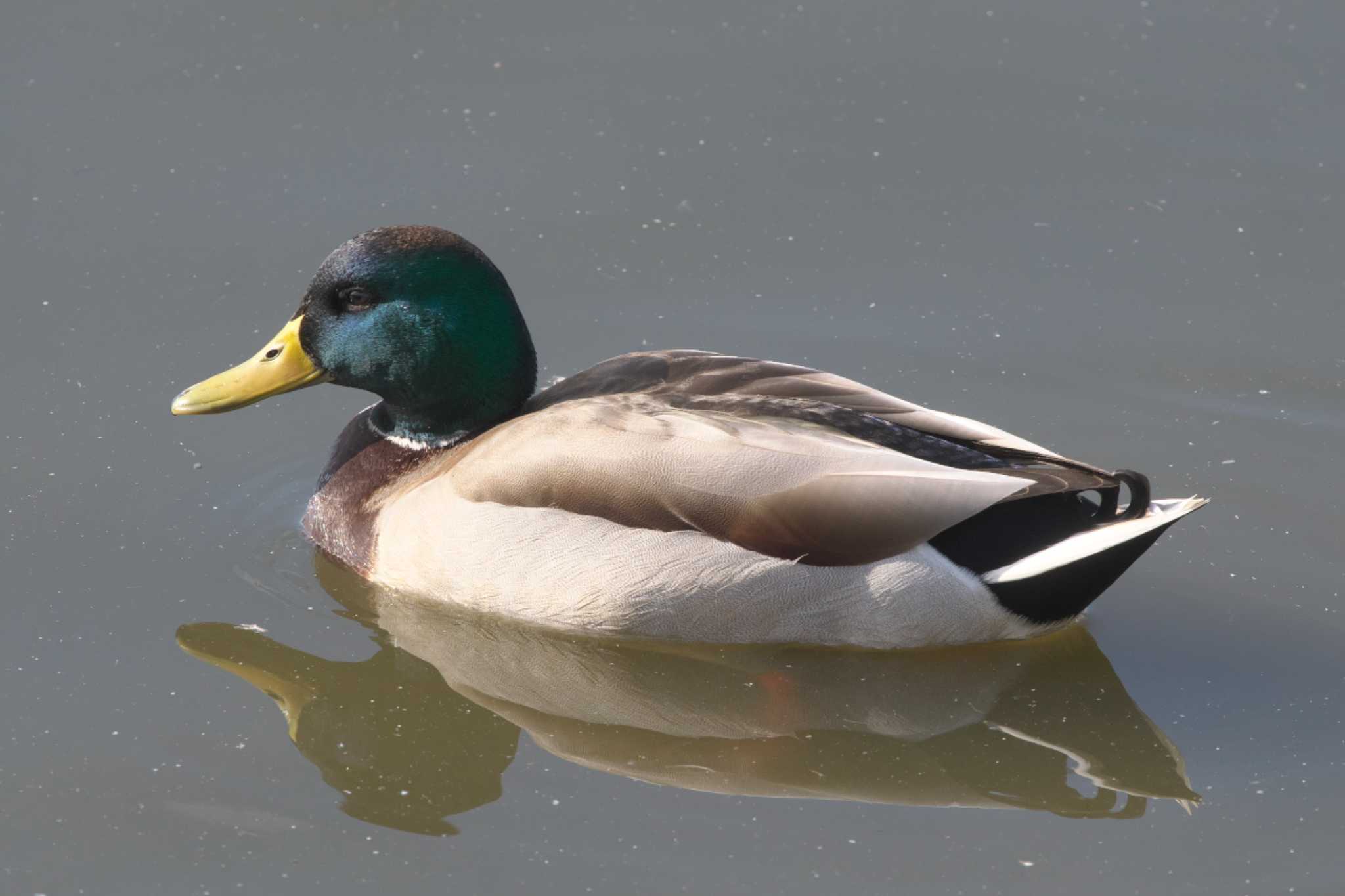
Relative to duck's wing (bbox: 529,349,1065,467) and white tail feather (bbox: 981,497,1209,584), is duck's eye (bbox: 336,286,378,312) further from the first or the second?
white tail feather (bbox: 981,497,1209,584)

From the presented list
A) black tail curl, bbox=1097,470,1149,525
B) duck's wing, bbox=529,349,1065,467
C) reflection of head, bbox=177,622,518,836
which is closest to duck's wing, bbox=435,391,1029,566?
duck's wing, bbox=529,349,1065,467

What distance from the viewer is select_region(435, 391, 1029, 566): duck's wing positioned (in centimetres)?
701

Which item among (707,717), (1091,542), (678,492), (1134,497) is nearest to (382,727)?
(707,717)

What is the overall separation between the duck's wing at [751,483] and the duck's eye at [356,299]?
0.91 metres

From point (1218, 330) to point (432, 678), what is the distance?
4.08 meters

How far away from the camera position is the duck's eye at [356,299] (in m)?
7.71

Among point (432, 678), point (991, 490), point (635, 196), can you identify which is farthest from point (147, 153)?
point (991, 490)

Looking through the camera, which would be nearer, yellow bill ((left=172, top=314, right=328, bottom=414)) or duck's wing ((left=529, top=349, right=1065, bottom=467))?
duck's wing ((left=529, top=349, right=1065, bottom=467))

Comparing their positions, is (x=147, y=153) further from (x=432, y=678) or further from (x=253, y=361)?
(x=432, y=678)

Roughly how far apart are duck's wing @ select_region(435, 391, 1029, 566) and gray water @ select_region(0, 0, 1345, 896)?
2.01ft

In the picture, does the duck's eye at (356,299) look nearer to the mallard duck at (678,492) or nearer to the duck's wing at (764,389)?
the mallard duck at (678,492)

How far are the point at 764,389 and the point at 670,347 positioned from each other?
1590 millimetres

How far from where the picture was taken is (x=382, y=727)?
7168mm

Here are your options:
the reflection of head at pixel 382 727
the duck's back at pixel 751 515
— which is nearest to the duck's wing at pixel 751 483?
the duck's back at pixel 751 515
